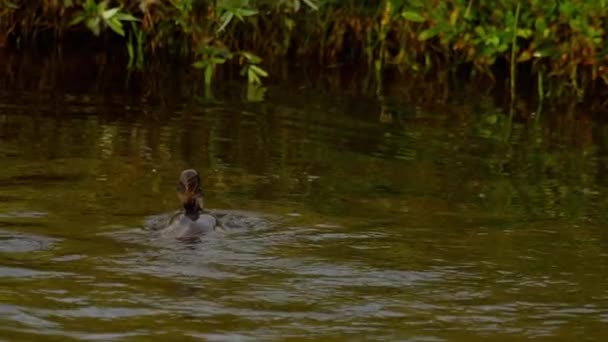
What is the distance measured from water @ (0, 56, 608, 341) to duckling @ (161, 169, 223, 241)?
112 mm

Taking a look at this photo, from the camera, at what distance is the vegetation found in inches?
530

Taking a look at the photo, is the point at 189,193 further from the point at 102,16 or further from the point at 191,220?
the point at 102,16

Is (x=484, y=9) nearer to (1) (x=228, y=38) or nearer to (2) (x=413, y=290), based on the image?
(1) (x=228, y=38)

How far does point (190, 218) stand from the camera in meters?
8.23

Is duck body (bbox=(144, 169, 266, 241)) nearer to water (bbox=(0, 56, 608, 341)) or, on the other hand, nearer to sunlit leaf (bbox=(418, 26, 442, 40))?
water (bbox=(0, 56, 608, 341))

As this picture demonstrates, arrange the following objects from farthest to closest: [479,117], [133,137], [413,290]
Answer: [479,117], [133,137], [413,290]

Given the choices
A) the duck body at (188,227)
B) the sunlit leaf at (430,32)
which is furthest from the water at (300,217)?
the sunlit leaf at (430,32)

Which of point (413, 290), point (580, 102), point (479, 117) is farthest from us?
point (580, 102)

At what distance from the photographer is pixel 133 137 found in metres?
11.1

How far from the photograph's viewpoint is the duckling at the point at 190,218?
26.6ft

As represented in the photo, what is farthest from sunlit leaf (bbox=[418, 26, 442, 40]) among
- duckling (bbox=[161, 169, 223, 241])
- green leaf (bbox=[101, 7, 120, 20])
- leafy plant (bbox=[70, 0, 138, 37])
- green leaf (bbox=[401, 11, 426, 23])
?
duckling (bbox=[161, 169, 223, 241])

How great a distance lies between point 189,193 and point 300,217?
2.36 ft

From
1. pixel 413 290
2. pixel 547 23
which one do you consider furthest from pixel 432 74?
pixel 413 290

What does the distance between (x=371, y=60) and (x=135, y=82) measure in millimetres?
2234
